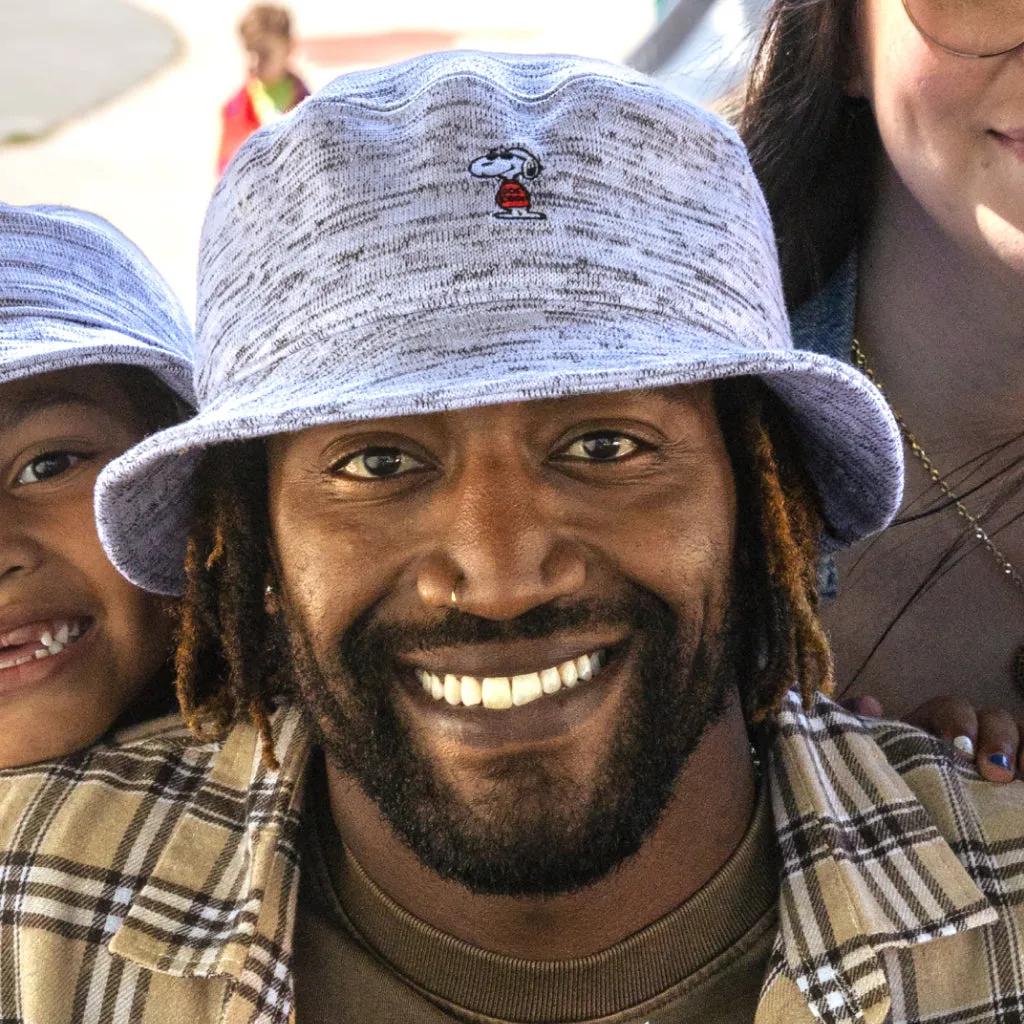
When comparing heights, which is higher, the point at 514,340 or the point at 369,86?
the point at 369,86

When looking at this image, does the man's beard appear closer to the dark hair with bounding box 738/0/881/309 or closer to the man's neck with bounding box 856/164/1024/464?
the man's neck with bounding box 856/164/1024/464

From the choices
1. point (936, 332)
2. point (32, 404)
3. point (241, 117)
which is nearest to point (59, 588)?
point (32, 404)

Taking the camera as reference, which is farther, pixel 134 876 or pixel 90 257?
pixel 90 257

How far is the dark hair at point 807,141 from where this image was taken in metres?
2.65

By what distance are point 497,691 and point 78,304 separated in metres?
1.00

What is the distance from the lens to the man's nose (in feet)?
6.15

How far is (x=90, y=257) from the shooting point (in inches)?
102

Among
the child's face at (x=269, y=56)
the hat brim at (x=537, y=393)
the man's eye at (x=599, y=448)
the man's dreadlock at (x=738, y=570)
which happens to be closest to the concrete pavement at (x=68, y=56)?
the child's face at (x=269, y=56)

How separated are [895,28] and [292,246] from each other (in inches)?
40.3

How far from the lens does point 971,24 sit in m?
2.23

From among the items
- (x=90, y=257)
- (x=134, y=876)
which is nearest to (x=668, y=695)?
(x=134, y=876)

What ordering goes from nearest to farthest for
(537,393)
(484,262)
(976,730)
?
(537,393) < (484,262) < (976,730)

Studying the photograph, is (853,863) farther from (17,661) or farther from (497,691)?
(17,661)

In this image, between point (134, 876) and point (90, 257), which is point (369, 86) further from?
point (134, 876)
